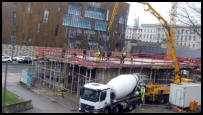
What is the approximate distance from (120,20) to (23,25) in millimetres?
24479

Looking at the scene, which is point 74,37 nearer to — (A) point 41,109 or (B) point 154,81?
(B) point 154,81

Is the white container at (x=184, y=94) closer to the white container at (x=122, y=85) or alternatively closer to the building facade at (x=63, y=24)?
the white container at (x=122, y=85)

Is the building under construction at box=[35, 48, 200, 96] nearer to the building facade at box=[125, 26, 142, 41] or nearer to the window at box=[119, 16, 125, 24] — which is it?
the window at box=[119, 16, 125, 24]

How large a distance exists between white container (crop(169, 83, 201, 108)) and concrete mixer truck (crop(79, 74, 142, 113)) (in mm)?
2868

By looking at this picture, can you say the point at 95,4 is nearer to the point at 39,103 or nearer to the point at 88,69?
the point at 88,69

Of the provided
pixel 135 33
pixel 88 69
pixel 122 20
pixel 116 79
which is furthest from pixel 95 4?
pixel 135 33

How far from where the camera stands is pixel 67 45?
5238 cm

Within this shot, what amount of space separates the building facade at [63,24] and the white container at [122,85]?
36.3 m

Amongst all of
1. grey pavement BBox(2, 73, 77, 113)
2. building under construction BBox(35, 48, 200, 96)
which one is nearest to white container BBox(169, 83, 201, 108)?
building under construction BBox(35, 48, 200, 96)

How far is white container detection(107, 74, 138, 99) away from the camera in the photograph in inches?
607

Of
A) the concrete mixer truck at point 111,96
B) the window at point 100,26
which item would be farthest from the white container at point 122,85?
the window at point 100,26

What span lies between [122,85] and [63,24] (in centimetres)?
3794

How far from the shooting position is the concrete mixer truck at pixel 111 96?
14016mm

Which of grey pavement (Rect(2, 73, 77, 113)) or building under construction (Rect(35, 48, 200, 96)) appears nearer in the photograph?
grey pavement (Rect(2, 73, 77, 113))
